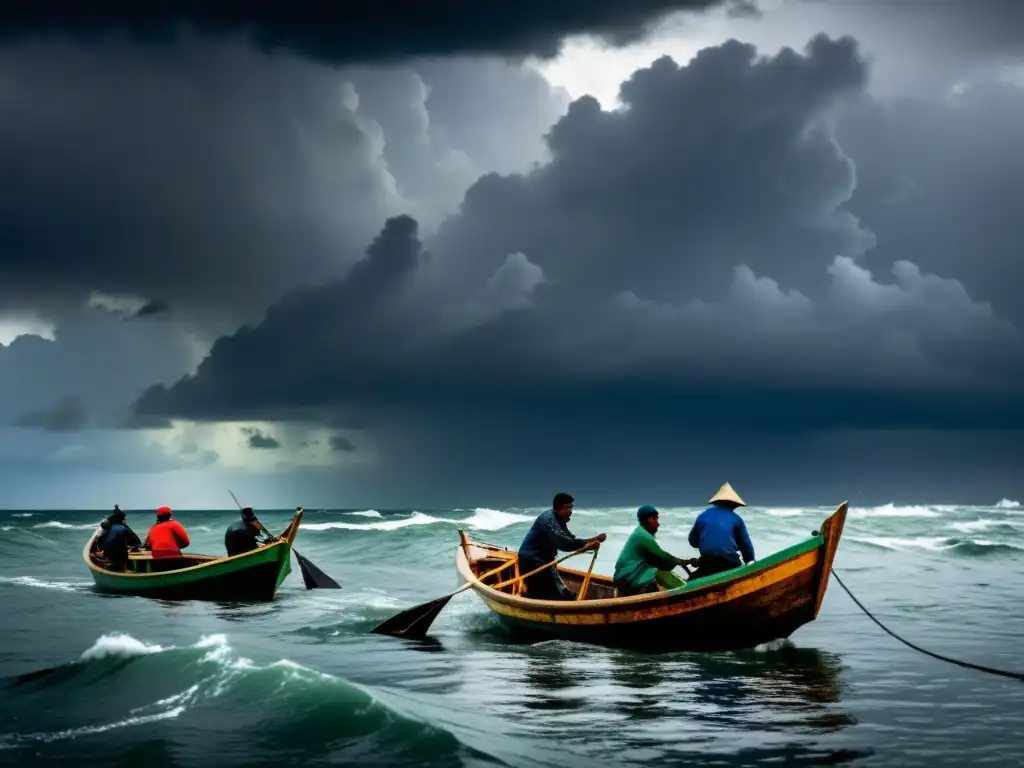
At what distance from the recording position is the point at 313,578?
21766 millimetres

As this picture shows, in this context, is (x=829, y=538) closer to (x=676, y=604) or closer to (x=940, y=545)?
(x=676, y=604)

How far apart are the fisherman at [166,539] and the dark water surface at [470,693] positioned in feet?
4.18

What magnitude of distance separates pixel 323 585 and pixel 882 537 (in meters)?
25.5

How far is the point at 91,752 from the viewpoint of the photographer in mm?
7523

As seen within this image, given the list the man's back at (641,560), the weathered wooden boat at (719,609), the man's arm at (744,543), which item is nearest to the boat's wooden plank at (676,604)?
the weathered wooden boat at (719,609)

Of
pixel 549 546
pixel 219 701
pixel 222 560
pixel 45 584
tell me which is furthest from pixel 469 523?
pixel 219 701

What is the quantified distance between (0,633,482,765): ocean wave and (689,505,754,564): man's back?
4425mm

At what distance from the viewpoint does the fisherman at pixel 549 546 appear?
523 inches

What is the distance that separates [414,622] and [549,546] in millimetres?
2451

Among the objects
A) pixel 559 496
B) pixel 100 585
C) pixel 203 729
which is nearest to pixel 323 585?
pixel 100 585

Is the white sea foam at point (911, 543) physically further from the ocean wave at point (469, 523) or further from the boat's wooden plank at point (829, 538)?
the boat's wooden plank at point (829, 538)

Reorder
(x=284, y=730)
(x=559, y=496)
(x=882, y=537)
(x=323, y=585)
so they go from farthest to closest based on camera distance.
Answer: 1. (x=882, y=537)
2. (x=323, y=585)
3. (x=559, y=496)
4. (x=284, y=730)

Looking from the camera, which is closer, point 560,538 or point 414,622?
point 560,538

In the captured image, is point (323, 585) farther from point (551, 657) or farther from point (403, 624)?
point (551, 657)
